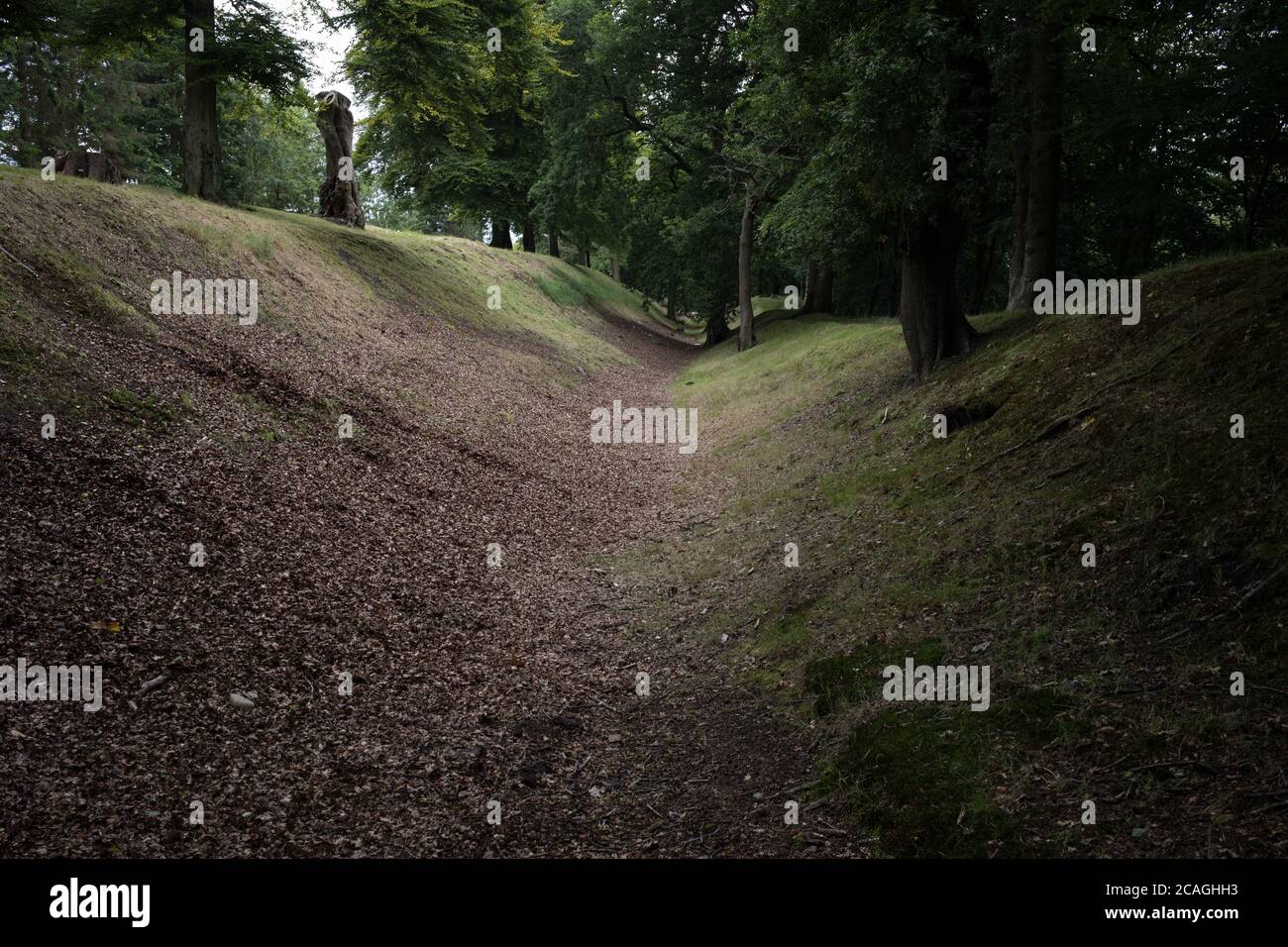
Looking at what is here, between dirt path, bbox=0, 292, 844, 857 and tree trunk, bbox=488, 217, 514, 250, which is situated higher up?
tree trunk, bbox=488, 217, 514, 250

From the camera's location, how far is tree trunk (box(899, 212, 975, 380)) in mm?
12758

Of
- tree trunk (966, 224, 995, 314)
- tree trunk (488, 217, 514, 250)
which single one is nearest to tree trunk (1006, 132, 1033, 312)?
tree trunk (966, 224, 995, 314)

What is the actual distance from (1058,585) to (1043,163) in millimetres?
9570

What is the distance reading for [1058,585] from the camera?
6336mm

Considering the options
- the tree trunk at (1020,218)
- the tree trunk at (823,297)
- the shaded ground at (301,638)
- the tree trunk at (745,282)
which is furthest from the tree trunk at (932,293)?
the tree trunk at (823,297)

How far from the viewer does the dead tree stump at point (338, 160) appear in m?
20.5

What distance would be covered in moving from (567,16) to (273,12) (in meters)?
20.2

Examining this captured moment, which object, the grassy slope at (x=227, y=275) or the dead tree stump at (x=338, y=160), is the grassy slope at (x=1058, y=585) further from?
the dead tree stump at (x=338, y=160)

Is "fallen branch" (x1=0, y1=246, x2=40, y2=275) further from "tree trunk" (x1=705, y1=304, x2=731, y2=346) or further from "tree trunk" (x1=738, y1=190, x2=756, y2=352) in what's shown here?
"tree trunk" (x1=705, y1=304, x2=731, y2=346)

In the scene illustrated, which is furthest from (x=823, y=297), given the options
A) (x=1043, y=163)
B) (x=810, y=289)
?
(x=1043, y=163)

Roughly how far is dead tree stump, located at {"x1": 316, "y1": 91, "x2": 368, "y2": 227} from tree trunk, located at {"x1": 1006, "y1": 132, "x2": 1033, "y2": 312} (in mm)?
17126

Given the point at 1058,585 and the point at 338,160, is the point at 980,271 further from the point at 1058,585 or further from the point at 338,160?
the point at 1058,585

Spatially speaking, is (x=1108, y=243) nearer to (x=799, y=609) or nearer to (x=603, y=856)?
(x=799, y=609)


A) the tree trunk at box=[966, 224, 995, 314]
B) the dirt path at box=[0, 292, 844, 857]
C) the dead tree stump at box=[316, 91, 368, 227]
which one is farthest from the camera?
the tree trunk at box=[966, 224, 995, 314]
